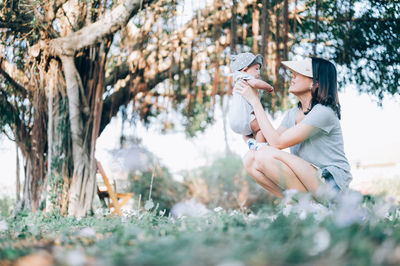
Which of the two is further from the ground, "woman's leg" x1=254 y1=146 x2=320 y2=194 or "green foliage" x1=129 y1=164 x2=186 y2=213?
"woman's leg" x1=254 y1=146 x2=320 y2=194

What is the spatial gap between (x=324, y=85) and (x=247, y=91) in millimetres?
514

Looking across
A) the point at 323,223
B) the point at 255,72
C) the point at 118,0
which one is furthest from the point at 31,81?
the point at 323,223

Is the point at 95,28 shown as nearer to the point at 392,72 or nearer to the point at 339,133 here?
the point at 339,133

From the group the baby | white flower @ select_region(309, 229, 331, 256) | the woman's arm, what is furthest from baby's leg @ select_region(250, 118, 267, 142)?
A: white flower @ select_region(309, 229, 331, 256)

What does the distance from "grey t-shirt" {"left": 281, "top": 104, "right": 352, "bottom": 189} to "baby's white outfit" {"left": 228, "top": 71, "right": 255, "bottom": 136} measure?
41cm

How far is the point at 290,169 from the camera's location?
252cm

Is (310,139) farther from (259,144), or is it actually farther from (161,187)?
(161,187)

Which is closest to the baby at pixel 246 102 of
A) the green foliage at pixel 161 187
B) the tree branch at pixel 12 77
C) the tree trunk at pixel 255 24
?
the tree trunk at pixel 255 24

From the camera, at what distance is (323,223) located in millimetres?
1211

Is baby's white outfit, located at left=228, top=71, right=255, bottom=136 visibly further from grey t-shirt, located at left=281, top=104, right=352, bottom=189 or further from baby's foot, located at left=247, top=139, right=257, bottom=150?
grey t-shirt, located at left=281, top=104, right=352, bottom=189

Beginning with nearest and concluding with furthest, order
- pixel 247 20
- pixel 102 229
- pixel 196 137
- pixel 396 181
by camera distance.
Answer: pixel 102 229, pixel 247 20, pixel 196 137, pixel 396 181

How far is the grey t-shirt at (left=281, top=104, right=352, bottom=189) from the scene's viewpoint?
244 centimetres

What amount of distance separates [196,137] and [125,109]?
10.1ft

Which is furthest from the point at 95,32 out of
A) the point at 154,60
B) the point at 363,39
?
the point at 363,39
